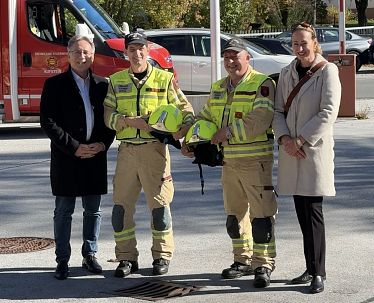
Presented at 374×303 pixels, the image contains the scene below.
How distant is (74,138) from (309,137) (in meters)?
1.86

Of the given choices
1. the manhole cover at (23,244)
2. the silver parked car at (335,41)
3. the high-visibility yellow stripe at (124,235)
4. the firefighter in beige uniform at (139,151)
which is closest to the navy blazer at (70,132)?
the firefighter in beige uniform at (139,151)

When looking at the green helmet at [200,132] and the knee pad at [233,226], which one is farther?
the knee pad at [233,226]

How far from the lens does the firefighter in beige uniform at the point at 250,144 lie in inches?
277

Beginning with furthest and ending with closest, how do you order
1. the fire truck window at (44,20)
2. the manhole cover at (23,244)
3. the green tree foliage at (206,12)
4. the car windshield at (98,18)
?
the green tree foliage at (206,12)
the car windshield at (98,18)
the fire truck window at (44,20)
the manhole cover at (23,244)

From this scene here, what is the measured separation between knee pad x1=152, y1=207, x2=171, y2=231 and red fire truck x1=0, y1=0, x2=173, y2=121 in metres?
8.81

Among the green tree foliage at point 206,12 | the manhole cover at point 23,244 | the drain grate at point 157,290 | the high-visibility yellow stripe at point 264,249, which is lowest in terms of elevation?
the drain grate at point 157,290

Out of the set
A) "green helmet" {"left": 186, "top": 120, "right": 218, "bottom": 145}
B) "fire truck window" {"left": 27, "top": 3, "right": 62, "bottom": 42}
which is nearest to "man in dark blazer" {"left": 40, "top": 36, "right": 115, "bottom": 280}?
"green helmet" {"left": 186, "top": 120, "right": 218, "bottom": 145}

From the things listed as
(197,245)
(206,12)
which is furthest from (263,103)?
(206,12)

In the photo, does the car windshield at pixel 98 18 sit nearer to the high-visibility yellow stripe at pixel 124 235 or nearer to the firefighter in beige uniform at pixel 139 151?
the firefighter in beige uniform at pixel 139 151

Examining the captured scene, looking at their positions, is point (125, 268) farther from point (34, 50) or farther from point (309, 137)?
point (34, 50)

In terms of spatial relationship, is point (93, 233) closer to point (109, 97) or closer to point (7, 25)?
point (109, 97)

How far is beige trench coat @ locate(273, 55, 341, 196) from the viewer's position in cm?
680

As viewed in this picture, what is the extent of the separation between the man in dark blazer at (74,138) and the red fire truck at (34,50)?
28.3 feet

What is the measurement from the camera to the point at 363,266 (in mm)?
7555
